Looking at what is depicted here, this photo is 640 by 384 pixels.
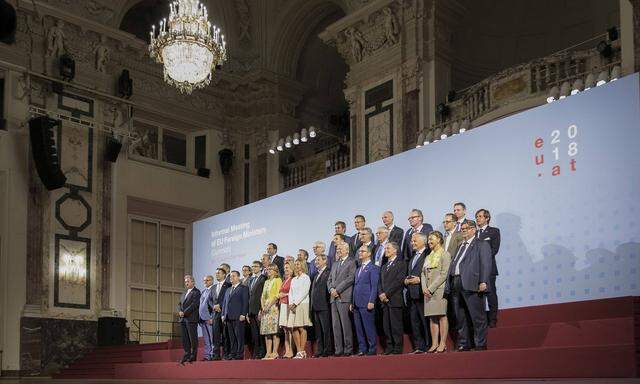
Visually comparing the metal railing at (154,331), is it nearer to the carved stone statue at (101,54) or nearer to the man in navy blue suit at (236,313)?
the carved stone statue at (101,54)

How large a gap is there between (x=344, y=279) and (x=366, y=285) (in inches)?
12.8

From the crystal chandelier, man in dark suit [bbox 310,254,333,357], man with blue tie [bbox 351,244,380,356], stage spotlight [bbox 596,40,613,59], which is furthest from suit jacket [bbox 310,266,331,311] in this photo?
stage spotlight [bbox 596,40,613,59]

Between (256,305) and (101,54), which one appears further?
(101,54)

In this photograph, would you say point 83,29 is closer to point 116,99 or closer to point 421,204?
point 116,99

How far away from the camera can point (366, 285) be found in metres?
8.60

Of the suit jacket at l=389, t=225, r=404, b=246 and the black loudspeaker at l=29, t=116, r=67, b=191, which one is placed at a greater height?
the black loudspeaker at l=29, t=116, r=67, b=191

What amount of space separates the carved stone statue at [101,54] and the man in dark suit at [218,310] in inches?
276

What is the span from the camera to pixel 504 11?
16.0 metres

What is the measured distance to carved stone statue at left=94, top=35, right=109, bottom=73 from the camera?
16.1 meters

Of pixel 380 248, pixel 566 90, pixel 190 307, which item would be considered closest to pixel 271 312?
pixel 190 307

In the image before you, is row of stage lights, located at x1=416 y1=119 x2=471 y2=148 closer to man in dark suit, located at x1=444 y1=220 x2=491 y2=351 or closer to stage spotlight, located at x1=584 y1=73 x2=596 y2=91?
stage spotlight, located at x1=584 y1=73 x2=596 y2=91

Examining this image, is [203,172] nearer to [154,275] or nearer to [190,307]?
[154,275]

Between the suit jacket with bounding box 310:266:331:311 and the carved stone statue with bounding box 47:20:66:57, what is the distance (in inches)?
346

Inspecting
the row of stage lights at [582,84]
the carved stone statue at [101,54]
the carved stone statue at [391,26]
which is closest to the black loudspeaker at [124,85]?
the carved stone statue at [101,54]
